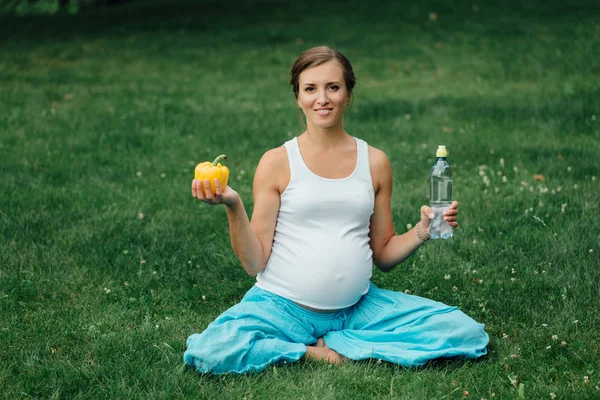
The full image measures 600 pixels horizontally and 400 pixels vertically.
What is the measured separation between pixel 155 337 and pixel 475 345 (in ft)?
6.01

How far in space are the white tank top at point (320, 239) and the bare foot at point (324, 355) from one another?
24 cm

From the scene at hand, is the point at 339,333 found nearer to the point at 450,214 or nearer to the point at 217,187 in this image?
the point at 450,214

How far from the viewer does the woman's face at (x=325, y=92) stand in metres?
4.60

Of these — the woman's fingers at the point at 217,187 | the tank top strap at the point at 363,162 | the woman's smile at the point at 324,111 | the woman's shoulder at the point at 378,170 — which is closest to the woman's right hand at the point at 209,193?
the woman's fingers at the point at 217,187

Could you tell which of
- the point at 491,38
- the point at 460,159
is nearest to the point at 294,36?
the point at 491,38

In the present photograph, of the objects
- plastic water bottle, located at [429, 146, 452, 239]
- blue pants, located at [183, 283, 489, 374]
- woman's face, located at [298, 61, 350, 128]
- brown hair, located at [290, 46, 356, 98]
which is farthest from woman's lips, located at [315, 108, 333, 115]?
blue pants, located at [183, 283, 489, 374]

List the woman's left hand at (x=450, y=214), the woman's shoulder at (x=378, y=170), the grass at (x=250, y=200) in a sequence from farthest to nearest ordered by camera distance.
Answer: the woman's shoulder at (x=378, y=170) → the grass at (x=250, y=200) → the woman's left hand at (x=450, y=214)

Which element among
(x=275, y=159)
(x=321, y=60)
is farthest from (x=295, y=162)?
(x=321, y=60)

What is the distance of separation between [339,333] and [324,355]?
0.17 m

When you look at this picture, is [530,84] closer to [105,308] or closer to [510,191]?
[510,191]

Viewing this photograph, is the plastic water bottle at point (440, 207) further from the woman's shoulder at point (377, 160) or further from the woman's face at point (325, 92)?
the woman's face at point (325, 92)

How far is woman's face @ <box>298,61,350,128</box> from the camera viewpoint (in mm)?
4598

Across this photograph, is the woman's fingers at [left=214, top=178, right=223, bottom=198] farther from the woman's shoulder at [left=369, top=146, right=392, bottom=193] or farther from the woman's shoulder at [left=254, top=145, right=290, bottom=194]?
the woman's shoulder at [left=369, top=146, right=392, bottom=193]

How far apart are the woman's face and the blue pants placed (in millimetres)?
1045
